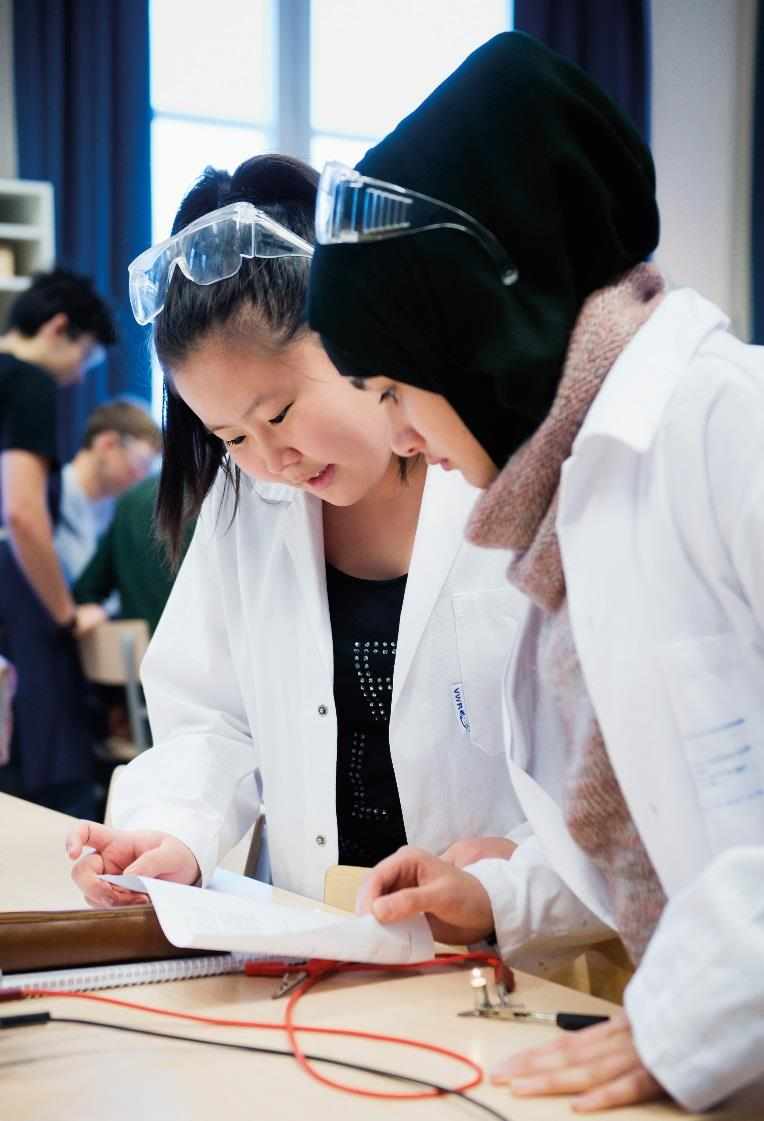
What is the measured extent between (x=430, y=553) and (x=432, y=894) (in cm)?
46

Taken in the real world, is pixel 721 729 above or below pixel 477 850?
above

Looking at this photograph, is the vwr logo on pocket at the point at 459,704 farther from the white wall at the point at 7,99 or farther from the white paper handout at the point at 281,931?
the white wall at the point at 7,99

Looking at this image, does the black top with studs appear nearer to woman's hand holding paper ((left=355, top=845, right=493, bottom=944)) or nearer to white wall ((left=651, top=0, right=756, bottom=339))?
woman's hand holding paper ((left=355, top=845, right=493, bottom=944))

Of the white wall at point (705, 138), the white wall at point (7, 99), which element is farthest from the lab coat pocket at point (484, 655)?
the white wall at point (705, 138)

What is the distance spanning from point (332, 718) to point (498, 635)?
216mm

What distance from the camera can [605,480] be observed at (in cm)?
80

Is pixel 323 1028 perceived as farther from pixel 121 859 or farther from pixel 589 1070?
pixel 121 859

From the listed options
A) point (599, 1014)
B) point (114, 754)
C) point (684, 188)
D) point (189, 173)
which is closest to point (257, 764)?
point (599, 1014)

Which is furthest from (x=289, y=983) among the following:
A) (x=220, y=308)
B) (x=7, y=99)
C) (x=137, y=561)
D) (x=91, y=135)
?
(x=7, y=99)

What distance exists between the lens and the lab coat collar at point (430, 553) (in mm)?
1345

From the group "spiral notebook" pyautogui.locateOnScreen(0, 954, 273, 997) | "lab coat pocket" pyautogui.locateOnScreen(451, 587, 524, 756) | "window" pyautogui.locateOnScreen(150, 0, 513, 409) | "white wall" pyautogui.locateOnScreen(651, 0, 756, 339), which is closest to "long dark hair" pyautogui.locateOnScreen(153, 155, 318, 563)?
"lab coat pocket" pyautogui.locateOnScreen(451, 587, 524, 756)

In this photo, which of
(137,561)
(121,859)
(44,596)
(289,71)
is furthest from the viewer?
(289,71)

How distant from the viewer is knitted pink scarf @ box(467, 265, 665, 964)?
2.70ft

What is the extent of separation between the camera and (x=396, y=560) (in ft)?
4.76
